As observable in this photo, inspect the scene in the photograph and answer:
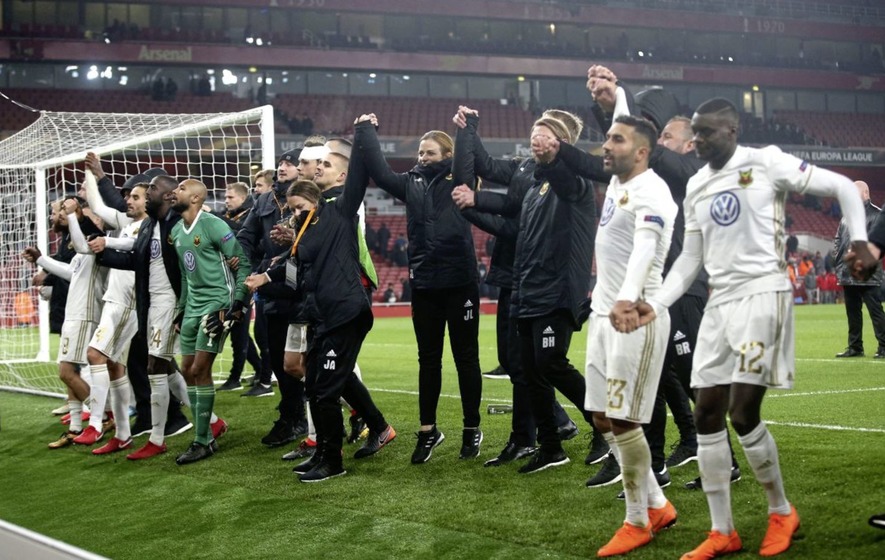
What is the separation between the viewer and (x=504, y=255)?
7742 millimetres

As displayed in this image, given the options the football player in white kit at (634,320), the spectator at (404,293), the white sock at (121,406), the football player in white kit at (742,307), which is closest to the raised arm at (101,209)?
the white sock at (121,406)

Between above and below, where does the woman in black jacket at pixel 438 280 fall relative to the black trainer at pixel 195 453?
above

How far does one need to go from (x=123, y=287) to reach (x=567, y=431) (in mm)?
3989

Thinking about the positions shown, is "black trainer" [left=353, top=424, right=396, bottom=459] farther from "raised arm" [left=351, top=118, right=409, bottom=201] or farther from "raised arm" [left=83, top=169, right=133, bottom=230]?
"raised arm" [left=83, top=169, right=133, bottom=230]

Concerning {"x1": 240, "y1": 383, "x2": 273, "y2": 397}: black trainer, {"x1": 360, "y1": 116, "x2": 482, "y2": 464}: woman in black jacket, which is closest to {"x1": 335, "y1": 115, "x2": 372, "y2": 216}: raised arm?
{"x1": 360, "y1": 116, "x2": 482, "y2": 464}: woman in black jacket

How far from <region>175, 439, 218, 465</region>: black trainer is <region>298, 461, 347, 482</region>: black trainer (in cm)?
132

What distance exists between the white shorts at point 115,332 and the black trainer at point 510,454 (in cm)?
363

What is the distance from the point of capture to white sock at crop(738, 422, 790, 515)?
4223 mm

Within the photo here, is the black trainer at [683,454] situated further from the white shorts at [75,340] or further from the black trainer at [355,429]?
the white shorts at [75,340]

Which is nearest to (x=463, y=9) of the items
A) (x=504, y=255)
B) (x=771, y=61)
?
(x=771, y=61)

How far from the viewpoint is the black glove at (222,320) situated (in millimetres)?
7520

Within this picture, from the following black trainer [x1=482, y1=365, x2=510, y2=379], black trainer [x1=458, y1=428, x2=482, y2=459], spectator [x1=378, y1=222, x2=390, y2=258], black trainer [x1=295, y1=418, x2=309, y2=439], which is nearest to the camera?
black trainer [x1=458, y1=428, x2=482, y2=459]

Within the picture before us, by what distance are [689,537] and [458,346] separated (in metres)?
2.46

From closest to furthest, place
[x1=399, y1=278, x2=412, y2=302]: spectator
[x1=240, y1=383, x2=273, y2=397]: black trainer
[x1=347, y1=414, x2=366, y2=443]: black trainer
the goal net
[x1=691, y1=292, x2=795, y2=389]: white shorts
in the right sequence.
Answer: [x1=691, y1=292, x2=795, y2=389]: white shorts
[x1=347, y1=414, x2=366, y2=443]: black trainer
[x1=240, y1=383, x2=273, y2=397]: black trainer
the goal net
[x1=399, y1=278, x2=412, y2=302]: spectator
